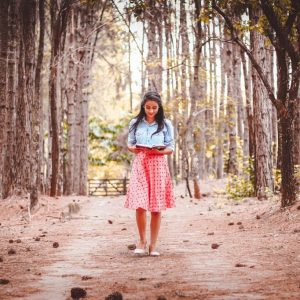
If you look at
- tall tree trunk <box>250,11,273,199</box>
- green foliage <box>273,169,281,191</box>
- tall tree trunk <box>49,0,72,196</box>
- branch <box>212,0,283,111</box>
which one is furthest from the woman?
tall tree trunk <box>49,0,72,196</box>

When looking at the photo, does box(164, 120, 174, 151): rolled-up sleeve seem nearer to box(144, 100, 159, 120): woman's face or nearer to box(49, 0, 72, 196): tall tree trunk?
box(144, 100, 159, 120): woman's face

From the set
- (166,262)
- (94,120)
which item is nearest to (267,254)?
(166,262)

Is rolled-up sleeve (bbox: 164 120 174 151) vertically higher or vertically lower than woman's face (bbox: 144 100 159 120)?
lower

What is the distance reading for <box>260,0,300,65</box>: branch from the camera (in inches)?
280

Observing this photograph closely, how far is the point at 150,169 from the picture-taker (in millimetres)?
5238

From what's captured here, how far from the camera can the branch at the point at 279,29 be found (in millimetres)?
7111

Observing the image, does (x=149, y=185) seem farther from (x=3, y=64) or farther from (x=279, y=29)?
(x=3, y=64)

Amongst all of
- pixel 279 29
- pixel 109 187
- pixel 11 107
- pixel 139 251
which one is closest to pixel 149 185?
pixel 139 251

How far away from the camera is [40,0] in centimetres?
1099

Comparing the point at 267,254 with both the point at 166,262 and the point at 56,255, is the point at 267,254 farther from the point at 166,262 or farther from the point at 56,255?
the point at 56,255

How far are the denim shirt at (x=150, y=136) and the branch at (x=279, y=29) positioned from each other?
9.22 ft

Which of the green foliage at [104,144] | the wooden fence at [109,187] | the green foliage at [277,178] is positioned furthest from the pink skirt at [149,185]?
the green foliage at [104,144]

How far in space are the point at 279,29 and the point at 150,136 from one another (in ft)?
10.2

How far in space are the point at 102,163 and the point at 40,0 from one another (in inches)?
842
